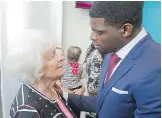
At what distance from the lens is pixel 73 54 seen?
248 centimetres

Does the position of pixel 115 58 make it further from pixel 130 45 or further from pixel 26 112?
pixel 26 112

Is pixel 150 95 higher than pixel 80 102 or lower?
higher

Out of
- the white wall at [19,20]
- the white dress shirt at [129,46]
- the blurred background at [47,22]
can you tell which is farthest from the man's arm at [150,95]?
the white wall at [19,20]

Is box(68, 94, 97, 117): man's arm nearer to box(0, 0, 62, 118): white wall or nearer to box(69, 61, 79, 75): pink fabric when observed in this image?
box(0, 0, 62, 118): white wall

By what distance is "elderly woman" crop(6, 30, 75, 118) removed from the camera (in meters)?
1.10

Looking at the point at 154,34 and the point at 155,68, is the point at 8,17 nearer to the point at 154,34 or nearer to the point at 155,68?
the point at 154,34

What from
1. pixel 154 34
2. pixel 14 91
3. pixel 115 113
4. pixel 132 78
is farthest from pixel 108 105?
pixel 14 91

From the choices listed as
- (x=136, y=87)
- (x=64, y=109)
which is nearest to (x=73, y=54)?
(x=64, y=109)

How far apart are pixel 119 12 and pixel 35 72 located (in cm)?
46

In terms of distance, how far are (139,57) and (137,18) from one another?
0.15m

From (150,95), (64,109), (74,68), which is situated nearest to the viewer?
(150,95)

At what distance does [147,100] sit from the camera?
3.01ft

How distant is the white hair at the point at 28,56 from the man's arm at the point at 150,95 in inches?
18.0

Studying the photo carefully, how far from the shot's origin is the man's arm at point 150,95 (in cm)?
91
